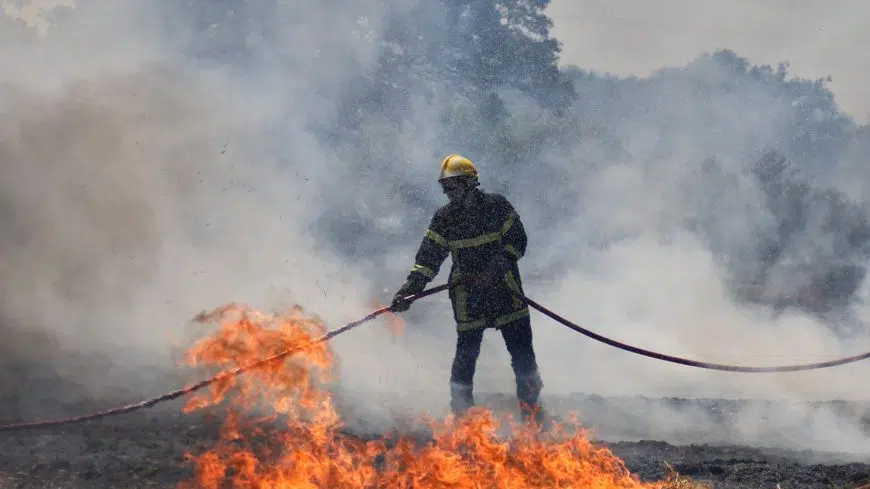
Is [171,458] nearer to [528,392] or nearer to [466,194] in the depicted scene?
[528,392]

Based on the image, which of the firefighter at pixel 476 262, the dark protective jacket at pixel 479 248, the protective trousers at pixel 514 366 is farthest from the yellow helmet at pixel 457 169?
the protective trousers at pixel 514 366

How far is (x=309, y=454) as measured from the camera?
14.4ft

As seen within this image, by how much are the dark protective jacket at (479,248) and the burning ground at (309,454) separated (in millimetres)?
704

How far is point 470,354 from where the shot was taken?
5746 millimetres

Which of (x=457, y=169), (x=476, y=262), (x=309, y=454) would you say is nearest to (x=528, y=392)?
Result: (x=476, y=262)

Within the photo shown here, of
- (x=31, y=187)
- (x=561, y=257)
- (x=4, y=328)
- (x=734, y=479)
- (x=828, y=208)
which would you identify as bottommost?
(x=734, y=479)

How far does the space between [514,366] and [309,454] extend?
181 centimetres

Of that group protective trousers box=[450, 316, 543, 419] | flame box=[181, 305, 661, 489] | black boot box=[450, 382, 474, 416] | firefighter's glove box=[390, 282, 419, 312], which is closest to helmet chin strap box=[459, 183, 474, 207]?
firefighter's glove box=[390, 282, 419, 312]

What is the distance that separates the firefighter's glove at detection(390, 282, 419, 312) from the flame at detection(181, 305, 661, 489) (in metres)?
0.47

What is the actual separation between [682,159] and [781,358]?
15837 millimetres

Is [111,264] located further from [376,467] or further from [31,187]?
[376,467]

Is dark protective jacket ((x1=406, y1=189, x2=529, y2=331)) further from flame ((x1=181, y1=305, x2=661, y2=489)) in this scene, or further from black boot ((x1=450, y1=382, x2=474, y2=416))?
flame ((x1=181, y1=305, x2=661, y2=489))

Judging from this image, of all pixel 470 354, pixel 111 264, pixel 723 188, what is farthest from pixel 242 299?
pixel 723 188

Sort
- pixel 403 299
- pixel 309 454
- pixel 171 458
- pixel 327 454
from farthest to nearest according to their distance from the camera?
pixel 403 299 → pixel 171 458 → pixel 327 454 → pixel 309 454
